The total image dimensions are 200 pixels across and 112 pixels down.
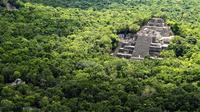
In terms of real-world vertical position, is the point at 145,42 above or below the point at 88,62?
below

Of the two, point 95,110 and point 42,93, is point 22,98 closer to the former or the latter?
point 42,93

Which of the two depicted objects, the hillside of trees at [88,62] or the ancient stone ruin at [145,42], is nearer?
the hillside of trees at [88,62]

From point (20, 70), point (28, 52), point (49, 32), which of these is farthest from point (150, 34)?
point (20, 70)

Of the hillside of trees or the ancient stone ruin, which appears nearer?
the hillside of trees

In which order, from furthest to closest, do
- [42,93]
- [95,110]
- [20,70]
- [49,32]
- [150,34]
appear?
1. [150,34]
2. [49,32]
3. [20,70]
4. [42,93]
5. [95,110]
